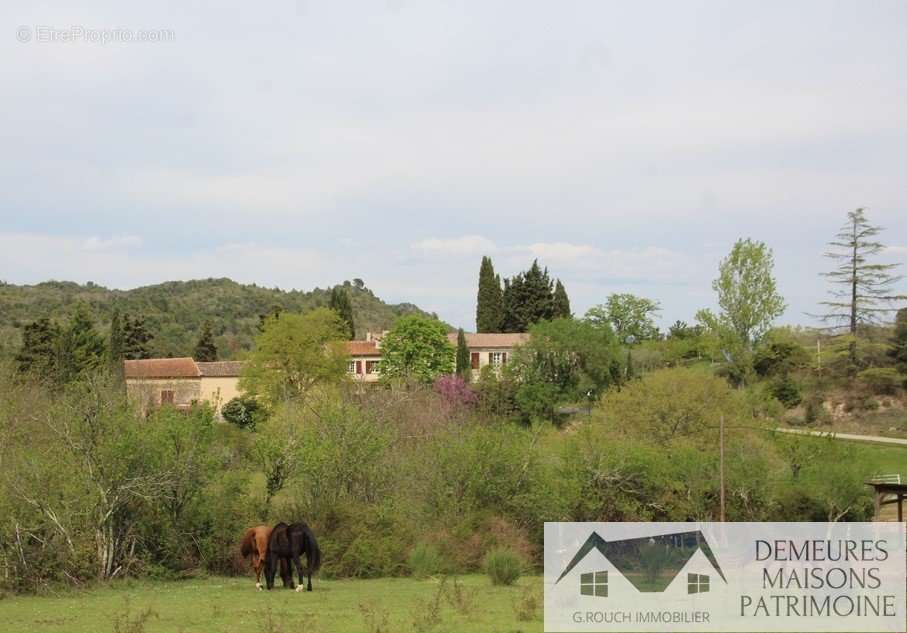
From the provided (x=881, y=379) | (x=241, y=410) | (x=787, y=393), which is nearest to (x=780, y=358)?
(x=787, y=393)

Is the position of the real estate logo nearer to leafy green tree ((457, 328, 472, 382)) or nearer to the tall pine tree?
leafy green tree ((457, 328, 472, 382))

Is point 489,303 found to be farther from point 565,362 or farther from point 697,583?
point 697,583

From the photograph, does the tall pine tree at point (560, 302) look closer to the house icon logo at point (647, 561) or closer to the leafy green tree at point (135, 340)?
the leafy green tree at point (135, 340)

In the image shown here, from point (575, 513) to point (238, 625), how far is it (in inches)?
662

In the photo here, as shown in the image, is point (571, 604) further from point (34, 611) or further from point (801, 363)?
point (801, 363)

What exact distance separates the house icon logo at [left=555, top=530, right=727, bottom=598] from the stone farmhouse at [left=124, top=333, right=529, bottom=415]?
3494 cm

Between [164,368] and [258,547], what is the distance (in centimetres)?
4976

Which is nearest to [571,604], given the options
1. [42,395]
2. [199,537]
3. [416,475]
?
[199,537]

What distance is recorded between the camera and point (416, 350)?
70.1m

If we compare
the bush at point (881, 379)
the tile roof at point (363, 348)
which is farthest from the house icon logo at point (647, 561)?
the tile roof at point (363, 348)

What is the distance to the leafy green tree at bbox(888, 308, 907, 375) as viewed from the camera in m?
60.7

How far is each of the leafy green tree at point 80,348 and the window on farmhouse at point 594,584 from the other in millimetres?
40907

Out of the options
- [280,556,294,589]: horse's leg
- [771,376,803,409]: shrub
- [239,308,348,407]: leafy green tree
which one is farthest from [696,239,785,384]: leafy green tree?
[280,556,294,589]: horse's leg

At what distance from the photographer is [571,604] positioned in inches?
640
